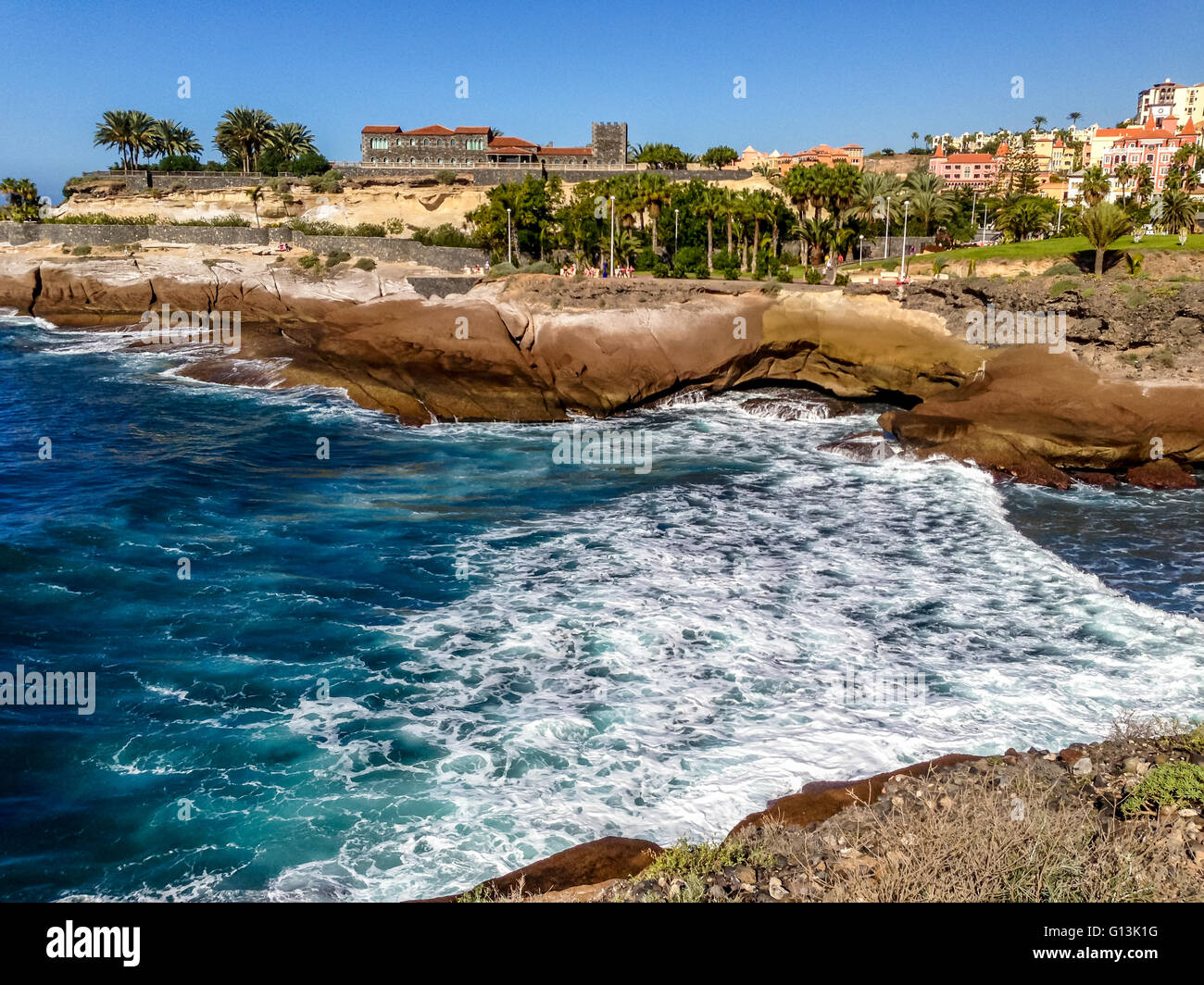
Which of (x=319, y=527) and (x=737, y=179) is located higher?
(x=737, y=179)

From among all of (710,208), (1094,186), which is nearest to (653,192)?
(710,208)

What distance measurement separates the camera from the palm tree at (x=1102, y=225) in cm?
3266

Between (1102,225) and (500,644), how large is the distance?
2968 cm

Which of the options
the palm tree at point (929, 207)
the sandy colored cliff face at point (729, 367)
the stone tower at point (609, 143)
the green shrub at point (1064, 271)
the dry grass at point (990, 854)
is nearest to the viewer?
the dry grass at point (990, 854)

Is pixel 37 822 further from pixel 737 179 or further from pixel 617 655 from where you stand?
pixel 737 179

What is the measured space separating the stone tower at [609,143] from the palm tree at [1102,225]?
4357 cm

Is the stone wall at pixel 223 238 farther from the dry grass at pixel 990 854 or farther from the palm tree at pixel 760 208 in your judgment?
the dry grass at pixel 990 854

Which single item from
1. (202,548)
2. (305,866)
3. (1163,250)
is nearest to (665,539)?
(202,548)

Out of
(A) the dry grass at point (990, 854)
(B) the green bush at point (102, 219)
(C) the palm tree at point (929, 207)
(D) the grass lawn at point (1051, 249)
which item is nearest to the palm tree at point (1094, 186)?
(C) the palm tree at point (929, 207)

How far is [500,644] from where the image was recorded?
50.3 ft

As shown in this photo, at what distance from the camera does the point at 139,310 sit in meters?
52.8

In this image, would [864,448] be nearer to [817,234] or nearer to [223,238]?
[817,234]

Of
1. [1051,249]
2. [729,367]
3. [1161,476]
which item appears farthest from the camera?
[1051,249]

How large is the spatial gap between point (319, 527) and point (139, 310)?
3990cm
